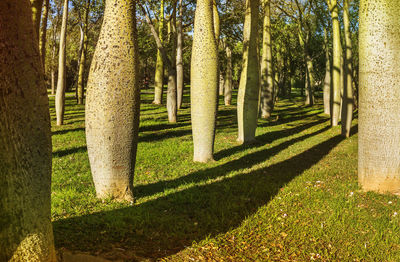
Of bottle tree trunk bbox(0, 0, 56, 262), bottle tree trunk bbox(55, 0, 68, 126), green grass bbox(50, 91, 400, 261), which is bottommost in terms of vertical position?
green grass bbox(50, 91, 400, 261)

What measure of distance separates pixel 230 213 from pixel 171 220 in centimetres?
93

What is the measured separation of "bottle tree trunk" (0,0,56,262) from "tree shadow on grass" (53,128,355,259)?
3.14ft

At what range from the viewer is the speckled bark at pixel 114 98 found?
219 inches

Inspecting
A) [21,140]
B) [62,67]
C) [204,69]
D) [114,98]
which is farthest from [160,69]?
[21,140]

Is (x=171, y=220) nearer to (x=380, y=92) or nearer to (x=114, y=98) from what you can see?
(x=114, y=98)

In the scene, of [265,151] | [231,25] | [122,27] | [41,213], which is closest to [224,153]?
[265,151]

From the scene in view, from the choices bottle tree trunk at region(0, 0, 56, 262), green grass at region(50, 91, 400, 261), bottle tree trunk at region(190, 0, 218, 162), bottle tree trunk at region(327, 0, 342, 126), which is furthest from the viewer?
bottle tree trunk at region(327, 0, 342, 126)

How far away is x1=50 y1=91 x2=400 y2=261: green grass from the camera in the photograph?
14.0 ft

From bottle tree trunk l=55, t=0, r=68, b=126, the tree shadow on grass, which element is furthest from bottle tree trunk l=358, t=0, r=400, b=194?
bottle tree trunk l=55, t=0, r=68, b=126

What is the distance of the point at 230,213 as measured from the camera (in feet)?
17.8

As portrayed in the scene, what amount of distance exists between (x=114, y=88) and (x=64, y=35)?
438 inches

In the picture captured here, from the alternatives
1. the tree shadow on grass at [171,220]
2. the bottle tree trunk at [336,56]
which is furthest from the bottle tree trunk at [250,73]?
the bottle tree trunk at [336,56]

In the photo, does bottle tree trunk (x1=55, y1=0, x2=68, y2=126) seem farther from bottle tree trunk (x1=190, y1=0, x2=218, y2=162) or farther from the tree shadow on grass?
the tree shadow on grass

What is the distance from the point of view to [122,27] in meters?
5.57
